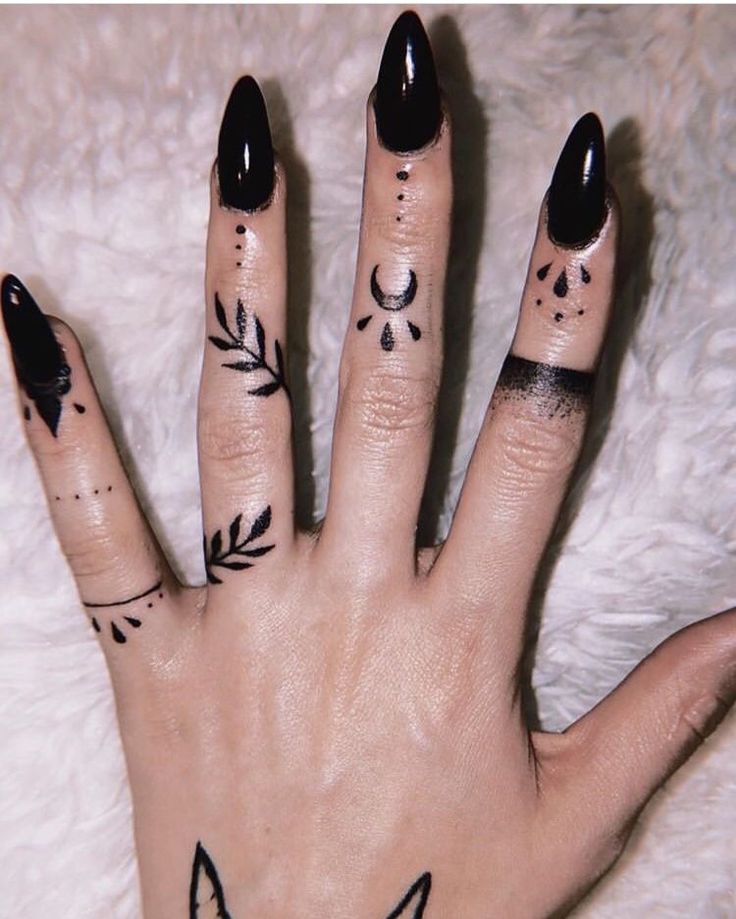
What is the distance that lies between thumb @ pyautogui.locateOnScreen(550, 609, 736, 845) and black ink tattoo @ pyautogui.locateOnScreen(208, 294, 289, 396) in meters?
0.32

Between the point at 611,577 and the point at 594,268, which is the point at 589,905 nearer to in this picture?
the point at 611,577

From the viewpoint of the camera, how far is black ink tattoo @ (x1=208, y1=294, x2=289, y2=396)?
626mm

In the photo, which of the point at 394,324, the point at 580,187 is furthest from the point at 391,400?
the point at 580,187

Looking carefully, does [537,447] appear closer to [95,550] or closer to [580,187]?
[580,187]

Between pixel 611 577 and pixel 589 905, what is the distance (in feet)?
0.92

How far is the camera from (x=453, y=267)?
665 mm

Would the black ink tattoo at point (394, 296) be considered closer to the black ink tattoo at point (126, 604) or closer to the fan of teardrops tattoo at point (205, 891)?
the black ink tattoo at point (126, 604)

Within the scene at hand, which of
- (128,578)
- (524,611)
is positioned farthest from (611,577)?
(128,578)

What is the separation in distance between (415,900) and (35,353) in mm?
454

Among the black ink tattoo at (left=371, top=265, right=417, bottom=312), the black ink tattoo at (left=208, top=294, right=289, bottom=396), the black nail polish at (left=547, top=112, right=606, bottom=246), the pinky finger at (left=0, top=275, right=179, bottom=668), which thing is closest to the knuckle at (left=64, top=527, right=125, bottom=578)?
the pinky finger at (left=0, top=275, right=179, bottom=668)

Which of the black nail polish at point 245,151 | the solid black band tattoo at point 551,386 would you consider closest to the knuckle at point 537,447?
the solid black band tattoo at point 551,386

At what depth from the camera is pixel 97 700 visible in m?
0.75

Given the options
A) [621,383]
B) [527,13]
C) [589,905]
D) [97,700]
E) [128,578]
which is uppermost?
[527,13]

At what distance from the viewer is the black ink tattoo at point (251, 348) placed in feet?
2.05
